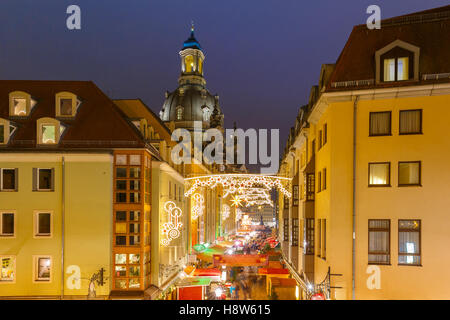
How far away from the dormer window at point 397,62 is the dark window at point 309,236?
917 cm

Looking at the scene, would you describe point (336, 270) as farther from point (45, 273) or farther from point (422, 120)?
point (45, 273)

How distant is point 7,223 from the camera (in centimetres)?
2264

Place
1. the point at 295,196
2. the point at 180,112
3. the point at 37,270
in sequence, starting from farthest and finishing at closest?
1. the point at 180,112
2. the point at 295,196
3. the point at 37,270

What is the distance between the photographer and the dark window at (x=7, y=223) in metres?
22.6

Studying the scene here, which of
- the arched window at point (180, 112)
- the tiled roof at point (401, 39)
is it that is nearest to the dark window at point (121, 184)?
the tiled roof at point (401, 39)

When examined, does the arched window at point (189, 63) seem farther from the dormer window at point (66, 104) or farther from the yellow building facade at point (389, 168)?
the yellow building facade at point (389, 168)

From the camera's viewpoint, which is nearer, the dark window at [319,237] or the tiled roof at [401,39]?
the tiled roof at [401,39]

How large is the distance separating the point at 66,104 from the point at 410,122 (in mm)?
19687

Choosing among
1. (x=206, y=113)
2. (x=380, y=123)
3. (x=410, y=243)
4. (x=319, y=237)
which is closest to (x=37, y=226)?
(x=319, y=237)

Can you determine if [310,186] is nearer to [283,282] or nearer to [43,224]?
[283,282]

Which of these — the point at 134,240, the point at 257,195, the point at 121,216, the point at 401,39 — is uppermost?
the point at 401,39

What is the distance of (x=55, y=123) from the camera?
2311cm
